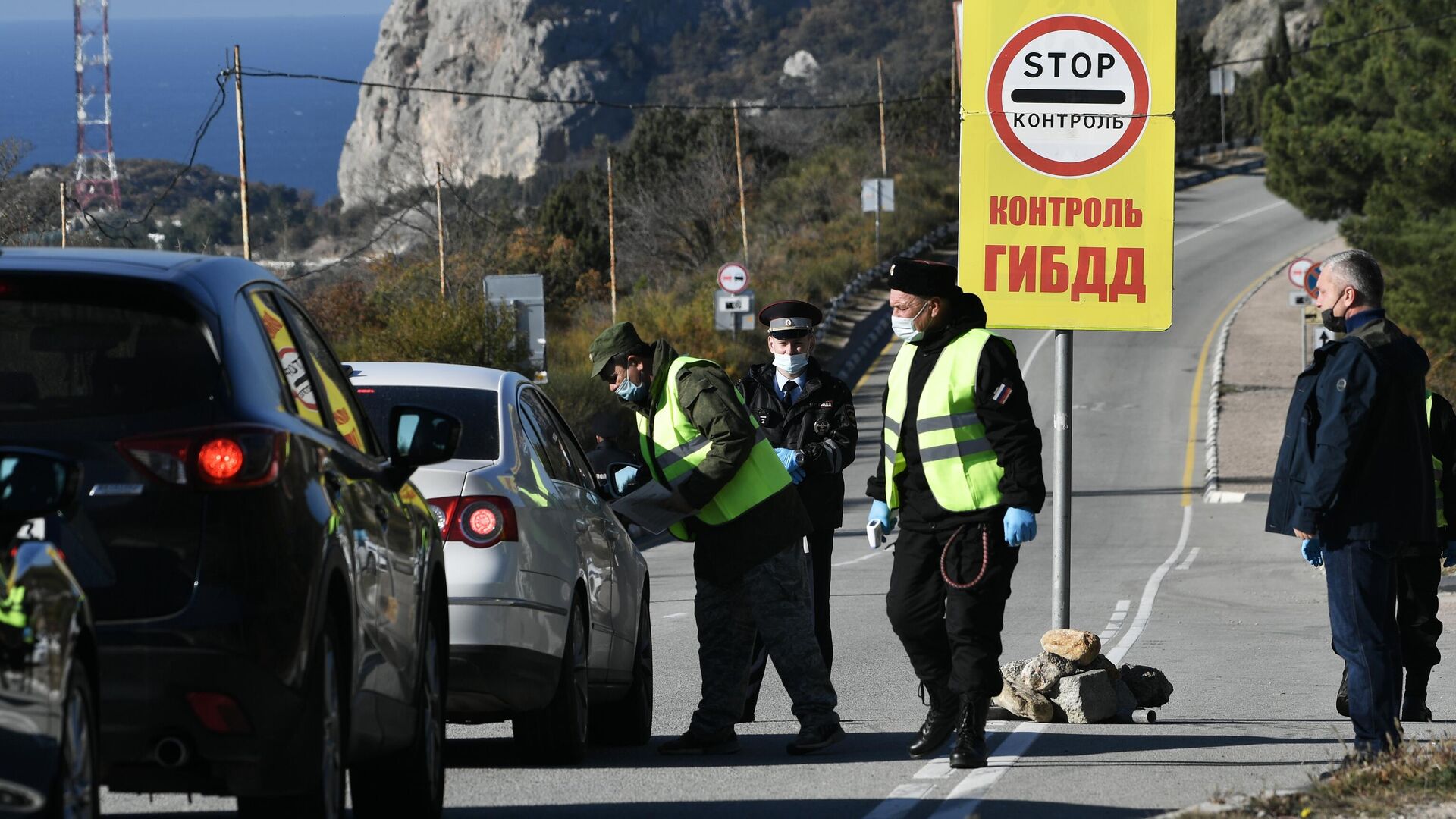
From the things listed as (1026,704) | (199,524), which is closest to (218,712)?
(199,524)

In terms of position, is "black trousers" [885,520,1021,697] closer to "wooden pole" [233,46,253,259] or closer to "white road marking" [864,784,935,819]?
"white road marking" [864,784,935,819]

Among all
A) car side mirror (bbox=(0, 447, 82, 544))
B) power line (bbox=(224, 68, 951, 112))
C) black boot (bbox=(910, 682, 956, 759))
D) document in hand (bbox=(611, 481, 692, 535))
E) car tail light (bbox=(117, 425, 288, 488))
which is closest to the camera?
car side mirror (bbox=(0, 447, 82, 544))

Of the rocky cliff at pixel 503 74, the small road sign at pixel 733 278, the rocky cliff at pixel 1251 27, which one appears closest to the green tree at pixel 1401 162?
the small road sign at pixel 733 278

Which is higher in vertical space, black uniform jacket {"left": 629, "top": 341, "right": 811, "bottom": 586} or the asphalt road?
black uniform jacket {"left": 629, "top": 341, "right": 811, "bottom": 586}

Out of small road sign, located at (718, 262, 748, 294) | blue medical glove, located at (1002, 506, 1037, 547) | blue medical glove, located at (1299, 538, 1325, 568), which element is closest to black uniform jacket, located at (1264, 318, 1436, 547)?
blue medical glove, located at (1299, 538, 1325, 568)

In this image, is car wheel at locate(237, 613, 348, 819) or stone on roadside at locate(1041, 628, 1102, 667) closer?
car wheel at locate(237, 613, 348, 819)

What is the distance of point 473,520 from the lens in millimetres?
7473

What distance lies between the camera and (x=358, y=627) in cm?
534

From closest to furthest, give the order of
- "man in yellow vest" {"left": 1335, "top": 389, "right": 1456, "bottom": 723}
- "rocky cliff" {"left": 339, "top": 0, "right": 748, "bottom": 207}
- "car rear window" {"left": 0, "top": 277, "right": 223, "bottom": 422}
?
"car rear window" {"left": 0, "top": 277, "right": 223, "bottom": 422}
"man in yellow vest" {"left": 1335, "top": 389, "right": 1456, "bottom": 723}
"rocky cliff" {"left": 339, "top": 0, "right": 748, "bottom": 207}

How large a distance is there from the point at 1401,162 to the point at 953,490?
34.5 metres

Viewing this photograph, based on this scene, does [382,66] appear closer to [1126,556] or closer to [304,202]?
[304,202]

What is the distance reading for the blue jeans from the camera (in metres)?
7.49

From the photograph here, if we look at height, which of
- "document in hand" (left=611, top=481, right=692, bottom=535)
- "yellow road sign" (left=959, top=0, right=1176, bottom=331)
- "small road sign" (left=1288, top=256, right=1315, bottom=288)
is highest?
"yellow road sign" (left=959, top=0, right=1176, bottom=331)

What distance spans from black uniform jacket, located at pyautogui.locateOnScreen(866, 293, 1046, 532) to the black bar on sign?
2.23 meters
